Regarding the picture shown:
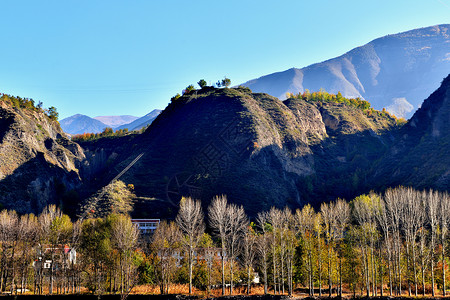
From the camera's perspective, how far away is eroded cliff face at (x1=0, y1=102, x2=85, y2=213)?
142250 mm

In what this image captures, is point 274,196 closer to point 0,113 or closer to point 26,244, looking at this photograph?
point 26,244

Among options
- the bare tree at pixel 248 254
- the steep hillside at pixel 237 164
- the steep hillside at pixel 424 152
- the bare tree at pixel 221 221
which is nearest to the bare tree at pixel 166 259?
the bare tree at pixel 221 221

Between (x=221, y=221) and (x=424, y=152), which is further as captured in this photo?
(x=424, y=152)

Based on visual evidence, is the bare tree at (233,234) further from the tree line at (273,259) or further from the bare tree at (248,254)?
the bare tree at (248,254)

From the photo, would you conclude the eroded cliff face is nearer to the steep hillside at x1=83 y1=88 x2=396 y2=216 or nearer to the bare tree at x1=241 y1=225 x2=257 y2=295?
the steep hillside at x1=83 y1=88 x2=396 y2=216

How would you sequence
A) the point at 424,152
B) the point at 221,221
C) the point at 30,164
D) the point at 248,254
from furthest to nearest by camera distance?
the point at 30,164 < the point at 424,152 < the point at 248,254 < the point at 221,221

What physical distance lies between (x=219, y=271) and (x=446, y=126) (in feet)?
406

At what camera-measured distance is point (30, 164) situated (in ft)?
516

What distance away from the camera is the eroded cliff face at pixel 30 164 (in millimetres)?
142250

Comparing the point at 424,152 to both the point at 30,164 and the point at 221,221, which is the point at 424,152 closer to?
the point at 221,221

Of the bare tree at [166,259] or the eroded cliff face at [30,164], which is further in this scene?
the eroded cliff face at [30,164]

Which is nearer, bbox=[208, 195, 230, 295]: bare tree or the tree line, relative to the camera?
the tree line

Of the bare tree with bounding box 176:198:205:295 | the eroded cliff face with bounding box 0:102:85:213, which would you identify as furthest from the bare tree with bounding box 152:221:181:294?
the eroded cliff face with bounding box 0:102:85:213

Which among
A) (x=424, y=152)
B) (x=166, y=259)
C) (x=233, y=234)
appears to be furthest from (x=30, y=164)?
(x=424, y=152)
